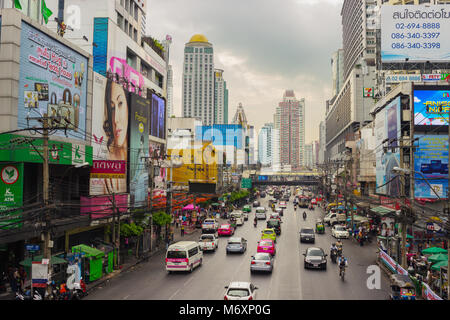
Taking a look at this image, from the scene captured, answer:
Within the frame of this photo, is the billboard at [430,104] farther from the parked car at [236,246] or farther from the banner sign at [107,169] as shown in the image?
the banner sign at [107,169]

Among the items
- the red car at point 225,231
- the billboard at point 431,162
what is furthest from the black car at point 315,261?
the red car at point 225,231

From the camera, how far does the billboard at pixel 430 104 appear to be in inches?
1615

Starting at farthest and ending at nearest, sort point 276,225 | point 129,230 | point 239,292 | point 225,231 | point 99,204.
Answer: point 276,225 < point 225,231 < point 129,230 < point 99,204 < point 239,292

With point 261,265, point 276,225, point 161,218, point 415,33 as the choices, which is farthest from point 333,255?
point 415,33

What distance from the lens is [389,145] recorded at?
44.6 m

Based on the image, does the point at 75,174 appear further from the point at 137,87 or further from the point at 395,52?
the point at 395,52

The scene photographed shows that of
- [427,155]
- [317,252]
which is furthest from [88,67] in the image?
[427,155]

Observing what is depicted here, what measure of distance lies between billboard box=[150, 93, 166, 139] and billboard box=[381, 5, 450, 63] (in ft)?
96.3

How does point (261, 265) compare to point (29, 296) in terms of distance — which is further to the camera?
point (261, 265)

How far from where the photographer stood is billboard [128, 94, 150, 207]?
43.7 metres

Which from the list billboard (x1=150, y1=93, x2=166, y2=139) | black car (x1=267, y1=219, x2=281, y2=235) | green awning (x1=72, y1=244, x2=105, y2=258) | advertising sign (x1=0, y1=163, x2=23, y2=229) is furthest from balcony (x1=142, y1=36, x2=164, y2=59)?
green awning (x1=72, y1=244, x2=105, y2=258)

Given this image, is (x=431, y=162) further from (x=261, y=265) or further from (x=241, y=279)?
(x=241, y=279)

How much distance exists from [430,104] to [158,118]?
34.2 m

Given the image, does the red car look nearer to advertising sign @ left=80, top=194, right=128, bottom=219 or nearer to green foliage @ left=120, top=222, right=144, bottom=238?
advertising sign @ left=80, top=194, right=128, bottom=219
